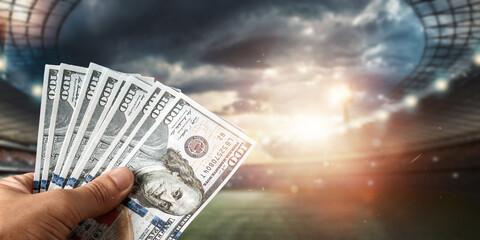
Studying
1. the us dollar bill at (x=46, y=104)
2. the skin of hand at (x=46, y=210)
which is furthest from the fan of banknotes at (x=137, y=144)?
the skin of hand at (x=46, y=210)

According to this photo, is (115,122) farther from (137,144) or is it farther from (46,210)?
(46,210)

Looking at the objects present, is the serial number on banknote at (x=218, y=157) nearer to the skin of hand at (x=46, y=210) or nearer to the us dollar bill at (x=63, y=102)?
the skin of hand at (x=46, y=210)

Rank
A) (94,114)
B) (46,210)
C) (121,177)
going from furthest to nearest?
1. (94,114)
2. (121,177)
3. (46,210)

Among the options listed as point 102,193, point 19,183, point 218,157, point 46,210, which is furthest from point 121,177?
point 218,157

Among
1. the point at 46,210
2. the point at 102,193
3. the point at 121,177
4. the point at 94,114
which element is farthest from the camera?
the point at 94,114

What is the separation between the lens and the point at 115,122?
5.94 feet

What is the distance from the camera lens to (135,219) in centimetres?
168

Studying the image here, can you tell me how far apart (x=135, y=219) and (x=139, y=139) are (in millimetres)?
451

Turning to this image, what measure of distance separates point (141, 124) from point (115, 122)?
0.48 ft

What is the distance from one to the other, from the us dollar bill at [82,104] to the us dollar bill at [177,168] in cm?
33

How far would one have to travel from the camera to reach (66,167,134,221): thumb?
3.98 feet

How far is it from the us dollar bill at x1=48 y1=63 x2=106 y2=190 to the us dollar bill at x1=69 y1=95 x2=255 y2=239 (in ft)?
1.08

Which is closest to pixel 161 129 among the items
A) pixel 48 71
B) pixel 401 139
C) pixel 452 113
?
pixel 48 71

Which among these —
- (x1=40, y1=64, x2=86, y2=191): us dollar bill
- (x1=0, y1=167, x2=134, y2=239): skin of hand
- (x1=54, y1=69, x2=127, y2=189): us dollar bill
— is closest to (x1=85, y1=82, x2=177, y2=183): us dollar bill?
→ (x1=54, y1=69, x2=127, y2=189): us dollar bill
